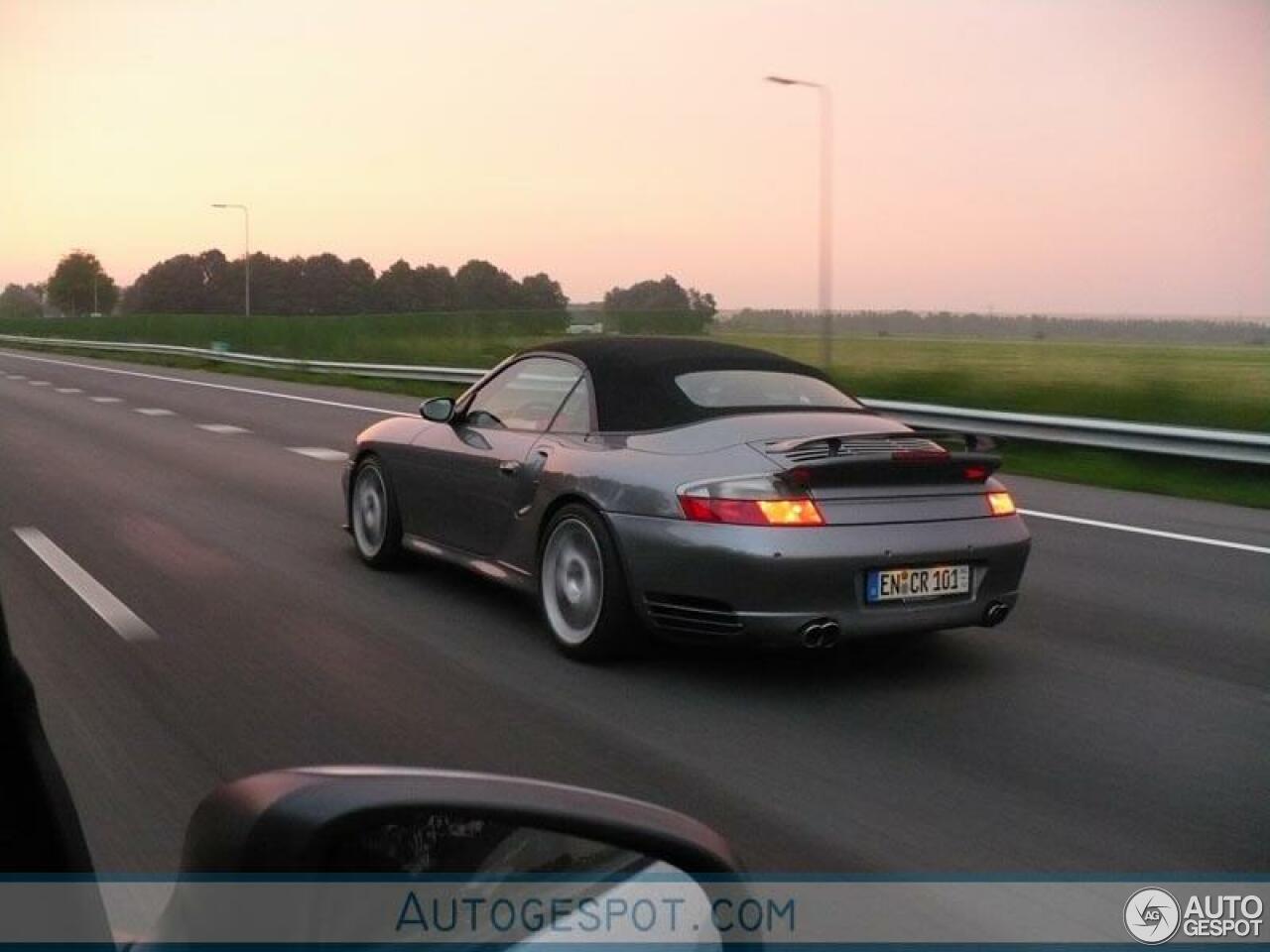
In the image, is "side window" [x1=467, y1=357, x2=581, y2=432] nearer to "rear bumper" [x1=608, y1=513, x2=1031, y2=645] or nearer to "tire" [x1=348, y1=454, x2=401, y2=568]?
"tire" [x1=348, y1=454, x2=401, y2=568]

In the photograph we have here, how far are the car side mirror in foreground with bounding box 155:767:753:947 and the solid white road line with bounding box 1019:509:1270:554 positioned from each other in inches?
345

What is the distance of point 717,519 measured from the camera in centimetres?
582

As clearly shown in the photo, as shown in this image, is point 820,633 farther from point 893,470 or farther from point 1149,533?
point 1149,533

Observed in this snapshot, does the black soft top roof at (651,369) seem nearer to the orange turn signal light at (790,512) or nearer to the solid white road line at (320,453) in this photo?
the orange turn signal light at (790,512)

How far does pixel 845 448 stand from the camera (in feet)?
19.6

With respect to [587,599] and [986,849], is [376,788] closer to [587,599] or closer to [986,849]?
[986,849]

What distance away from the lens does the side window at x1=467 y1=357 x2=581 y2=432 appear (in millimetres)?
7125

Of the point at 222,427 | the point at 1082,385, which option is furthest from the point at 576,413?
the point at 1082,385

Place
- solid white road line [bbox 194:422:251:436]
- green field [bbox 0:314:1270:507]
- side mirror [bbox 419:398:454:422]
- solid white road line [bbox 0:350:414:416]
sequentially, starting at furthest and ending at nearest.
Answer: solid white road line [bbox 0:350:414:416]
solid white road line [bbox 194:422:251:436]
green field [bbox 0:314:1270:507]
side mirror [bbox 419:398:454:422]

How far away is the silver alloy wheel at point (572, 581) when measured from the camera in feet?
20.7

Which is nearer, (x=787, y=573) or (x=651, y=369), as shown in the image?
(x=787, y=573)

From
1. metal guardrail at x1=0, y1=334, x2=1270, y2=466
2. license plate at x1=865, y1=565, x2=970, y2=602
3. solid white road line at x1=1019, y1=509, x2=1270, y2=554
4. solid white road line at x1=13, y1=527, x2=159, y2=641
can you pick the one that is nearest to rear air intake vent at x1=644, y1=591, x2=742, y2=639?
license plate at x1=865, y1=565, x2=970, y2=602

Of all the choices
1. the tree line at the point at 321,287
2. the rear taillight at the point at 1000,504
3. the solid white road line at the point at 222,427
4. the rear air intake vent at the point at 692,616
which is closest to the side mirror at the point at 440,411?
the rear air intake vent at the point at 692,616

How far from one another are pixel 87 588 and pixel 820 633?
4334mm
